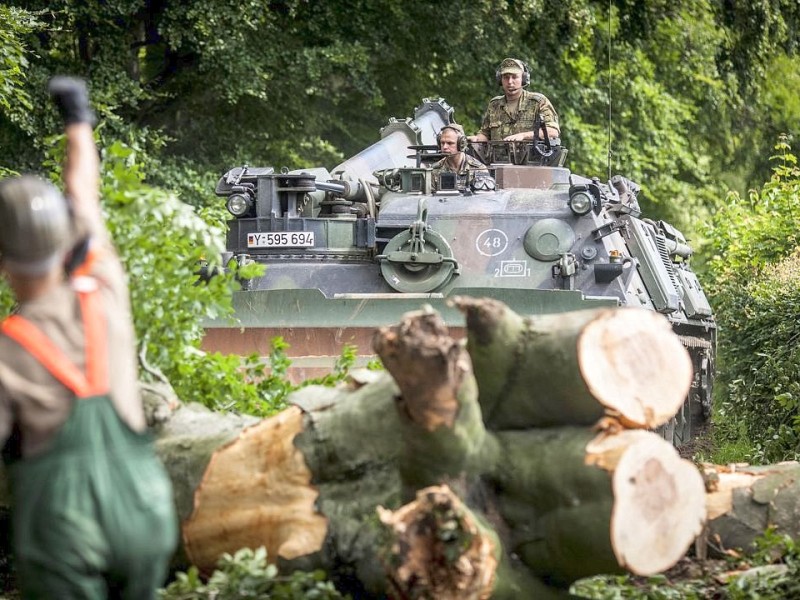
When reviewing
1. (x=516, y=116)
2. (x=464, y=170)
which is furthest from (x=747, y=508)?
(x=516, y=116)

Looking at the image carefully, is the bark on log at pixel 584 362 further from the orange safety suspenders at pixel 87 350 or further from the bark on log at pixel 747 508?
the orange safety suspenders at pixel 87 350

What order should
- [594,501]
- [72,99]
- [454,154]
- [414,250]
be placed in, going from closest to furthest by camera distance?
[72,99] → [594,501] → [414,250] → [454,154]

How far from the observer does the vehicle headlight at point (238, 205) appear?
508 inches

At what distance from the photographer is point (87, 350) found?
445cm

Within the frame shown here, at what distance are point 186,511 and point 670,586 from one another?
2.09 metres

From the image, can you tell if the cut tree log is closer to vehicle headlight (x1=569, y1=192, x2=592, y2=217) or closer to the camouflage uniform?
vehicle headlight (x1=569, y1=192, x2=592, y2=217)

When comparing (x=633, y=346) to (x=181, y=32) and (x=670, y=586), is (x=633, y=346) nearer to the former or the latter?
(x=670, y=586)

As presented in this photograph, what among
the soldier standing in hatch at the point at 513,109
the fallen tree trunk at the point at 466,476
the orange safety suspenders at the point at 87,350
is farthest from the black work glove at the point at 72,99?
the soldier standing in hatch at the point at 513,109

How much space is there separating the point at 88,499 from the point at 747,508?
12.7 ft

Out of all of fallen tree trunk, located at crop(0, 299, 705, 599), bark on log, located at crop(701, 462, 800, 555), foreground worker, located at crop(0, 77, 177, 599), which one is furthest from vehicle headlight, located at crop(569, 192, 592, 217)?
foreground worker, located at crop(0, 77, 177, 599)

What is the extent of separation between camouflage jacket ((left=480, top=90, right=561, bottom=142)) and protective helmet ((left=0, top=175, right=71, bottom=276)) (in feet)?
35.2

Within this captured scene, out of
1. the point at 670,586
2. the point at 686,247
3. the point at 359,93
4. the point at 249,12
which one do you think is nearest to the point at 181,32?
the point at 249,12

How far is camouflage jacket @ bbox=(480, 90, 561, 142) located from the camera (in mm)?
15031

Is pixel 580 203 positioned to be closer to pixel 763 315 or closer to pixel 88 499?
pixel 763 315
